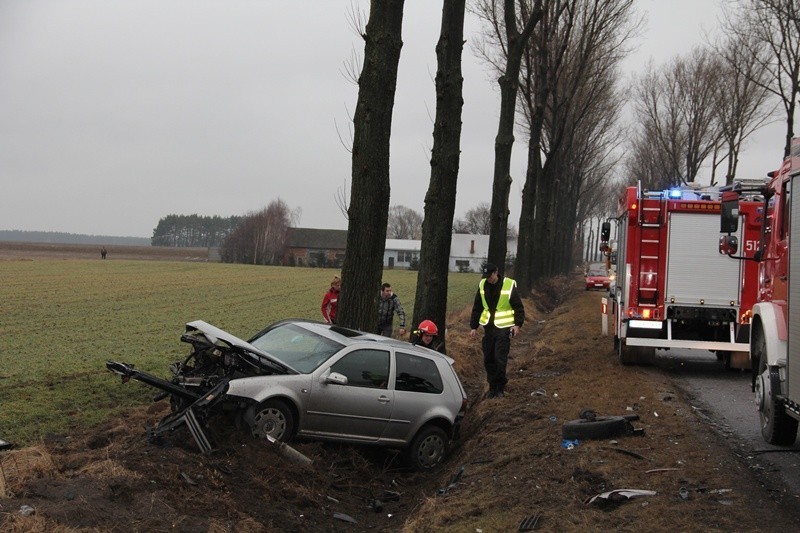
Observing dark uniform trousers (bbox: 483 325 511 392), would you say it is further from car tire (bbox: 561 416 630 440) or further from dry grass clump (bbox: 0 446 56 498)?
dry grass clump (bbox: 0 446 56 498)

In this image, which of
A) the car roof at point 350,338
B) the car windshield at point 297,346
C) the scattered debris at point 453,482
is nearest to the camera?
the scattered debris at point 453,482

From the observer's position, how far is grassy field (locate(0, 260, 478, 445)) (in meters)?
12.5

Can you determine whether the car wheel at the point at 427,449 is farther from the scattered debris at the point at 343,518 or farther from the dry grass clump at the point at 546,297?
the dry grass clump at the point at 546,297

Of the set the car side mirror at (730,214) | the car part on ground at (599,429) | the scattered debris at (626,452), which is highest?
the car side mirror at (730,214)

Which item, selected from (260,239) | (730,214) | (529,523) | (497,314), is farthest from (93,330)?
(260,239)

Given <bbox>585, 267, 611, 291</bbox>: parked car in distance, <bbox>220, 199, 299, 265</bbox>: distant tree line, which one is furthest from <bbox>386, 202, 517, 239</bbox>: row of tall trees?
<bbox>585, 267, 611, 291</bbox>: parked car in distance

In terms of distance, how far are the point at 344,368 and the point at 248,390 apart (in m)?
1.33

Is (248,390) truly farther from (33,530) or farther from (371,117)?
(371,117)

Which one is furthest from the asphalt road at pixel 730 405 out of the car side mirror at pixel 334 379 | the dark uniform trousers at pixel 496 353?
the car side mirror at pixel 334 379

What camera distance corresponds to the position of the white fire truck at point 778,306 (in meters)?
7.61

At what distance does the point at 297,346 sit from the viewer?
10500mm

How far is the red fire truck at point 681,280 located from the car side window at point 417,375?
6.53 m

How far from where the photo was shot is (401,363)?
10.7 m

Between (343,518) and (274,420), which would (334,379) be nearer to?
(274,420)
